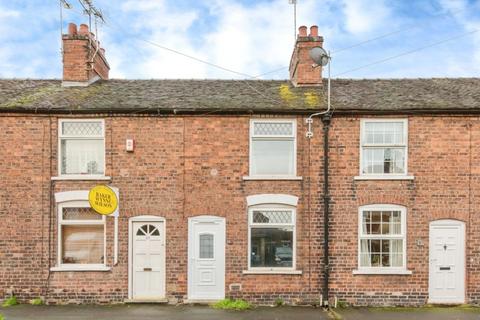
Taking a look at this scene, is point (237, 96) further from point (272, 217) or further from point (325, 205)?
point (325, 205)

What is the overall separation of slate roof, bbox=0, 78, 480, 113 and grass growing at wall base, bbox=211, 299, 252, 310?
5116 mm

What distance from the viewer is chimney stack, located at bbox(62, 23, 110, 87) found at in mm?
12609

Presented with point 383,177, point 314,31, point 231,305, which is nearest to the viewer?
point 231,305

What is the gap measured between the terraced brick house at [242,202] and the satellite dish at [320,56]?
1414 mm

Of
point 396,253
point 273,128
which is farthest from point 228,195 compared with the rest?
point 396,253

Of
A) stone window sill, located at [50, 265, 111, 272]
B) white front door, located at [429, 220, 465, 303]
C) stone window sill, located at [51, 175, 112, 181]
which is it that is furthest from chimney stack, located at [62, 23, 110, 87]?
white front door, located at [429, 220, 465, 303]

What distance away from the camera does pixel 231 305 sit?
10703mm

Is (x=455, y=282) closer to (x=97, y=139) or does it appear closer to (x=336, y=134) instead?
(x=336, y=134)

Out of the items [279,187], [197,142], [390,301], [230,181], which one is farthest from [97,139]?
[390,301]

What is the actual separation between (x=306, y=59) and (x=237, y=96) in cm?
254

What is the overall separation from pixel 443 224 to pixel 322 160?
144 inches

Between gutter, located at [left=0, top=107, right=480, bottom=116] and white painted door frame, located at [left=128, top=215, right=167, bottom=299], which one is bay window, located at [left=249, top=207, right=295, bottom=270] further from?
gutter, located at [left=0, top=107, right=480, bottom=116]

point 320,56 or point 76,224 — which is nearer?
point 76,224

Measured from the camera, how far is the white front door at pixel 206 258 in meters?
11.1
